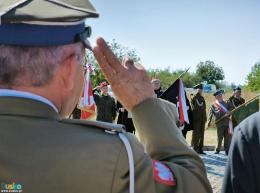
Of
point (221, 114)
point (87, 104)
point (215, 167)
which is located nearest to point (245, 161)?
point (87, 104)

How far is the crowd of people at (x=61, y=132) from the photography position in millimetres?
1302

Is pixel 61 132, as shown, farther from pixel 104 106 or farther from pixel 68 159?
pixel 104 106

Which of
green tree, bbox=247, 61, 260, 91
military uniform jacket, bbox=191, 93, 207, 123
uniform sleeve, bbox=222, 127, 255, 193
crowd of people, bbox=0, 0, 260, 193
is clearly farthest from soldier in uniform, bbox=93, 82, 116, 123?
green tree, bbox=247, 61, 260, 91

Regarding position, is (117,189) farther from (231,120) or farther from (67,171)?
(231,120)

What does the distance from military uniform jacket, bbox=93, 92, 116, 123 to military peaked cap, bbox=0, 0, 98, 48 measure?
474 inches

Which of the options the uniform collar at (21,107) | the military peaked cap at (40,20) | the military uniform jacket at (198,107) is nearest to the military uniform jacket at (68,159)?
the uniform collar at (21,107)

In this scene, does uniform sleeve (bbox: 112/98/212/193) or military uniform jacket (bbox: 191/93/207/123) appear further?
military uniform jacket (bbox: 191/93/207/123)

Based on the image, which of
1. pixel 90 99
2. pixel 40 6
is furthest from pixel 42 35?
pixel 90 99

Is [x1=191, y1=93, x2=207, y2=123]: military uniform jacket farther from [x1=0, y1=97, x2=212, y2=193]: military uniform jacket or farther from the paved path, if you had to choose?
[x1=0, y1=97, x2=212, y2=193]: military uniform jacket

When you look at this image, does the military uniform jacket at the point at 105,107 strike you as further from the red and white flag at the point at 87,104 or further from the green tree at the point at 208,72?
the green tree at the point at 208,72

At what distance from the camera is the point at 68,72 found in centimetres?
142

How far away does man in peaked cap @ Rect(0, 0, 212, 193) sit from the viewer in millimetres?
1301

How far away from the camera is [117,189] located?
1.32 m

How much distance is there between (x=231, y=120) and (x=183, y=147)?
43.9 ft
